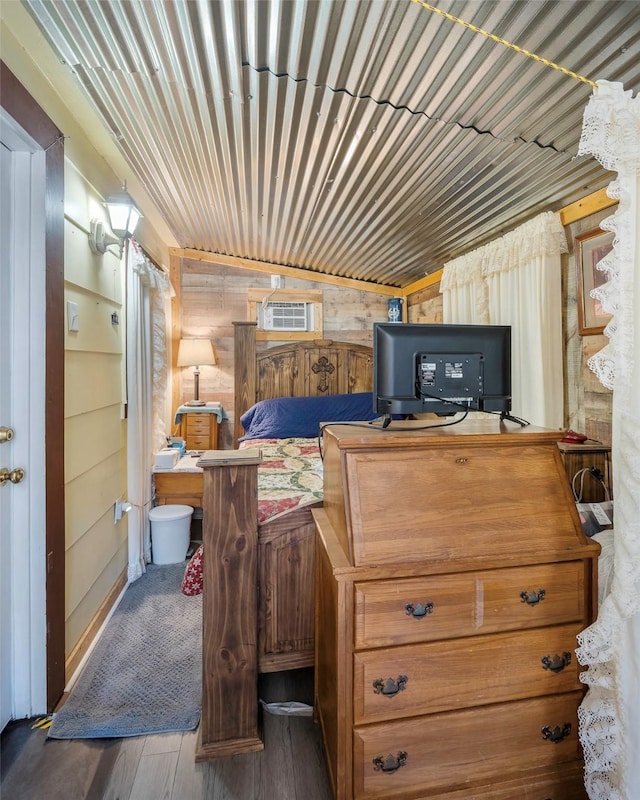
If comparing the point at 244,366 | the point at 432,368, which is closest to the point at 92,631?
the point at 432,368

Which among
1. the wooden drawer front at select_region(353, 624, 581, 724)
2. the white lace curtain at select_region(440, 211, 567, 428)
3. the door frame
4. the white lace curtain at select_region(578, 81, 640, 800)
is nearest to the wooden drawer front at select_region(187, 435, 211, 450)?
the door frame

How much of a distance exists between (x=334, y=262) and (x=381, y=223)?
44.0 inches

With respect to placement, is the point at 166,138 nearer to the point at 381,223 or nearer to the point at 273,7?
the point at 273,7

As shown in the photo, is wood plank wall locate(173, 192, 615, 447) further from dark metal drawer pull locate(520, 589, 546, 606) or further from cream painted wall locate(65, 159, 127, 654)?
dark metal drawer pull locate(520, 589, 546, 606)

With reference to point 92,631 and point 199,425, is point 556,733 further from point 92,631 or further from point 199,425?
point 199,425

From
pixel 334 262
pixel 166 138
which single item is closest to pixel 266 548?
pixel 166 138

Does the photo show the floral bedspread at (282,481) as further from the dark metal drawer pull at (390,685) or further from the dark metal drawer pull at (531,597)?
the dark metal drawer pull at (531,597)

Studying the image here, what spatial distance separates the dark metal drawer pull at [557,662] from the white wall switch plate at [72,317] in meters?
2.17

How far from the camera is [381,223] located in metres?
2.91

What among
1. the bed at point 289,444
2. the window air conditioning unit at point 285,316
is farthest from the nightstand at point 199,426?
the window air conditioning unit at point 285,316

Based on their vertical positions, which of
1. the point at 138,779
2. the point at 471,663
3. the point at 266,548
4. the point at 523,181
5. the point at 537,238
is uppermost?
the point at 523,181

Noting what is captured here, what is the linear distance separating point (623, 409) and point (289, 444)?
2.62m

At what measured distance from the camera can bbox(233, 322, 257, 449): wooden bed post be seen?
3.99 m

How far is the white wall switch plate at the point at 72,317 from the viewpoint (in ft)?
5.70
